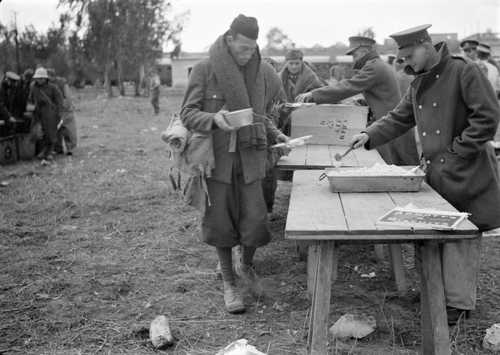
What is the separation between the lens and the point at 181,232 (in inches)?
240

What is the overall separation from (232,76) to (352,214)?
4.66ft

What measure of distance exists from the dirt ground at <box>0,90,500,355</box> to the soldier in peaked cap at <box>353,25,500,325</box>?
37 centimetres

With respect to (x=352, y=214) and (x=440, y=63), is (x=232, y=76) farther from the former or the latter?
(x=352, y=214)

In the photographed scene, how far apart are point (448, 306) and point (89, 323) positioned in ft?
7.49

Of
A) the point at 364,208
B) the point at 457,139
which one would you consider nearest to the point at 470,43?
the point at 457,139

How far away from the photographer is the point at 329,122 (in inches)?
213

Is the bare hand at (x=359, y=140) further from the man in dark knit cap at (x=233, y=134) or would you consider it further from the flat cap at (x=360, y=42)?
the flat cap at (x=360, y=42)

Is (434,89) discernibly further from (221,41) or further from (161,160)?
(161,160)

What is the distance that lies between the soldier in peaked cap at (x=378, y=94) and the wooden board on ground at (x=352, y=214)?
6.36 feet

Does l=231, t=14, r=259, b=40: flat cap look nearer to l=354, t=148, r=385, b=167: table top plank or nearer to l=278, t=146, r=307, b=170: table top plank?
l=278, t=146, r=307, b=170: table top plank

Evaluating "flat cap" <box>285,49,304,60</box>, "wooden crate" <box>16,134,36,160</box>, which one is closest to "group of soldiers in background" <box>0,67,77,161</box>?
"wooden crate" <box>16,134,36,160</box>

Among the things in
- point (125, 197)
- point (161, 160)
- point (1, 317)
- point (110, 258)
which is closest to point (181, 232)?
point (110, 258)

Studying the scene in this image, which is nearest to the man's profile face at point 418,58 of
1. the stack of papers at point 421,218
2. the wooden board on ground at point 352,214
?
the wooden board on ground at point 352,214

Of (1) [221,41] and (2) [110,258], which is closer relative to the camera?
(1) [221,41]
